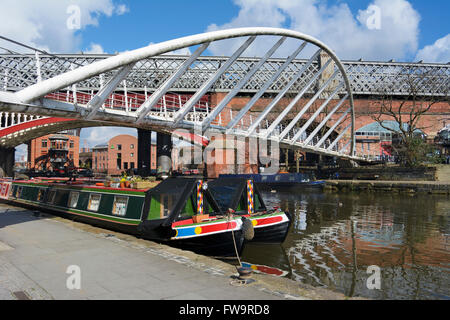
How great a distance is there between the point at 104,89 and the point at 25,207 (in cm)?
967

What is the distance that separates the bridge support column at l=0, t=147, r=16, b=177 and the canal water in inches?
1345

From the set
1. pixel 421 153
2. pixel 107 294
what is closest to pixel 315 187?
pixel 421 153

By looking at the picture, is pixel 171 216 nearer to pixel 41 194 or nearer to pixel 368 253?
pixel 368 253

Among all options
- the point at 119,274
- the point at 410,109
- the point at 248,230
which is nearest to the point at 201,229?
the point at 248,230

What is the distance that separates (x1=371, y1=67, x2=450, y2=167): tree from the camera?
40969mm

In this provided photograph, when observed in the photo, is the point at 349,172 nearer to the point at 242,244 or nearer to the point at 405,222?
the point at 405,222

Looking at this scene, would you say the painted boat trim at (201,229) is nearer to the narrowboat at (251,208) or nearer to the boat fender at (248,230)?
the boat fender at (248,230)

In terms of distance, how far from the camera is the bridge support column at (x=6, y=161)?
39062 millimetres

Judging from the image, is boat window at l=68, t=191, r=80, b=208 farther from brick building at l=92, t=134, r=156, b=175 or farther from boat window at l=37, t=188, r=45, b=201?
brick building at l=92, t=134, r=156, b=175

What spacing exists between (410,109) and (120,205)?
2329 inches

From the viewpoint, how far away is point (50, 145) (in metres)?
71.4

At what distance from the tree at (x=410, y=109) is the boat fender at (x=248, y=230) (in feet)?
115

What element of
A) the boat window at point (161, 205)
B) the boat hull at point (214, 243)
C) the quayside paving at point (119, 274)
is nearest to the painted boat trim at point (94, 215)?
the boat window at point (161, 205)

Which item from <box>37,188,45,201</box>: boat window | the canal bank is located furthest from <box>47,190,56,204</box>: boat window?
the canal bank
